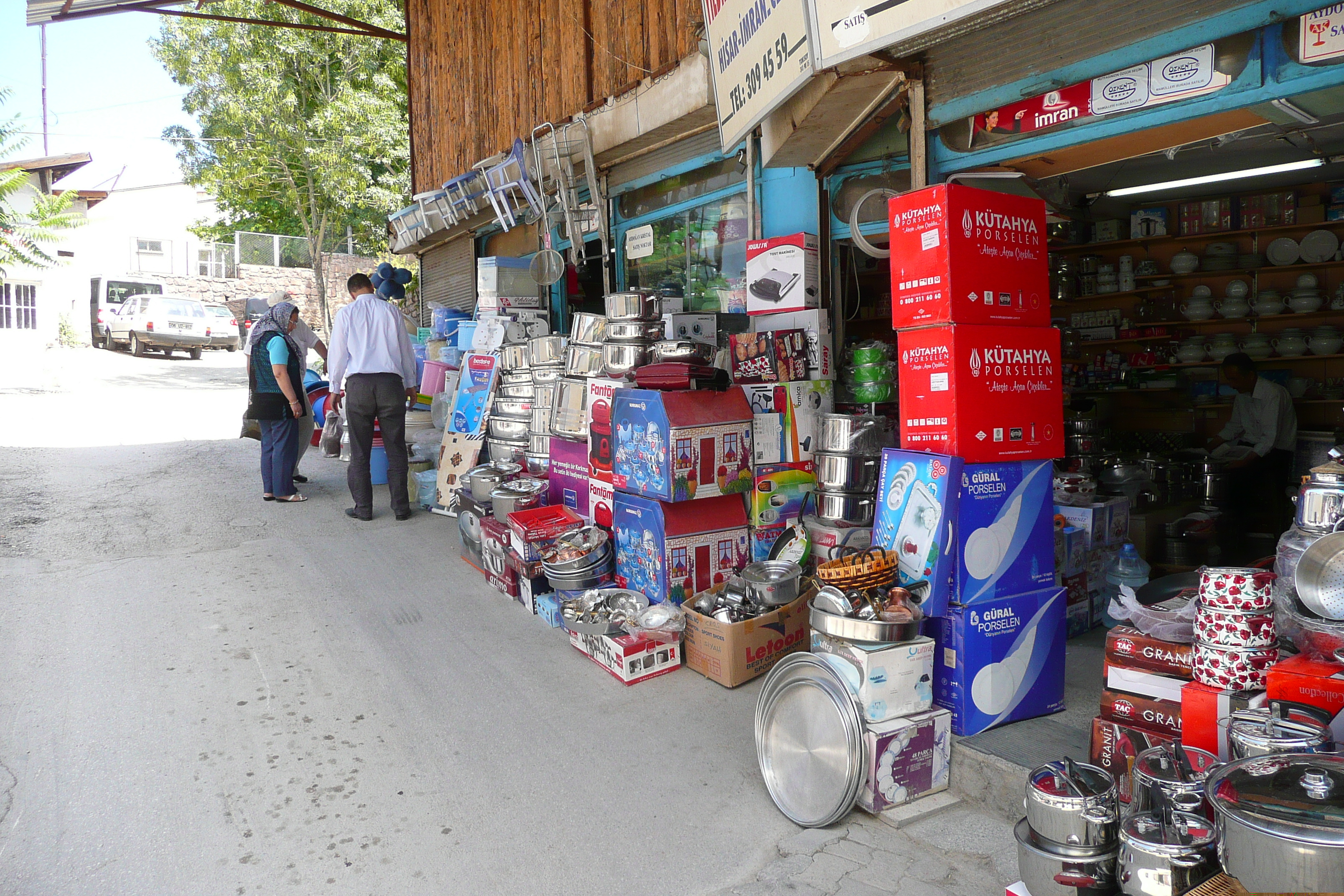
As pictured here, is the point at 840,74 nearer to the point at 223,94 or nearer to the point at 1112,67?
the point at 1112,67

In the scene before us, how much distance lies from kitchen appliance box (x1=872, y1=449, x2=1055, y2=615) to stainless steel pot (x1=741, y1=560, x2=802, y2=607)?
74cm

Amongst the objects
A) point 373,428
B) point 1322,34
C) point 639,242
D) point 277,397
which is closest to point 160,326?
point 277,397

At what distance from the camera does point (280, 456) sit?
779cm

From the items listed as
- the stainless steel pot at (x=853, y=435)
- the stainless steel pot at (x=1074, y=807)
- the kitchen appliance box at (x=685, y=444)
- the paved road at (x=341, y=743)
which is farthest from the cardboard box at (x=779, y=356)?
the stainless steel pot at (x=1074, y=807)

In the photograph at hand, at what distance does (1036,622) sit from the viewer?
10.6ft

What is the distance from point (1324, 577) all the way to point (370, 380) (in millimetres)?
6558

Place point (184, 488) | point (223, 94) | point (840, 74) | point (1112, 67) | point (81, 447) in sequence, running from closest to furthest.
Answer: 1. point (1112, 67)
2. point (840, 74)
3. point (184, 488)
4. point (81, 447)
5. point (223, 94)

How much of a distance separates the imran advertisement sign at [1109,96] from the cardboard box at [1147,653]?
192 cm

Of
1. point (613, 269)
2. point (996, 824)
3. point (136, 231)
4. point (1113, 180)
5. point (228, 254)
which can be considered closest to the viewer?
point (996, 824)

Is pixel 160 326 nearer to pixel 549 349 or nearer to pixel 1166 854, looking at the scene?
pixel 549 349

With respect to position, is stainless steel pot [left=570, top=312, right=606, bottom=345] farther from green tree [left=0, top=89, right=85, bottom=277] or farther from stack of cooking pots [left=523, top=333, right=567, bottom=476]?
green tree [left=0, top=89, right=85, bottom=277]

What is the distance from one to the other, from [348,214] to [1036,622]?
21927 mm

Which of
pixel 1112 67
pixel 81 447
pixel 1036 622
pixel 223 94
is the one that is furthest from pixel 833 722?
pixel 223 94

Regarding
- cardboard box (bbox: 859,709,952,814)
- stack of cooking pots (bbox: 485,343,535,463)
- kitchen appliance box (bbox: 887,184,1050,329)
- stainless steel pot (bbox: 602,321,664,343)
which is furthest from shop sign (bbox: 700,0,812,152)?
stack of cooking pots (bbox: 485,343,535,463)
